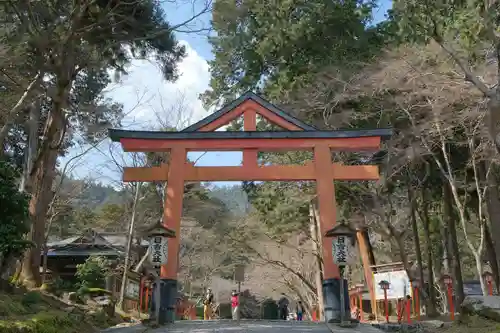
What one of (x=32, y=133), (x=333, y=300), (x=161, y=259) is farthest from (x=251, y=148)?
(x=32, y=133)

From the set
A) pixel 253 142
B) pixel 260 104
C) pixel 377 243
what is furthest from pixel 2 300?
pixel 377 243

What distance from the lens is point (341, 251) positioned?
34.2 ft

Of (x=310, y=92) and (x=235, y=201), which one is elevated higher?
(x=235, y=201)

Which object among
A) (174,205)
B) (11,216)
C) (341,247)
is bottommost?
(341,247)

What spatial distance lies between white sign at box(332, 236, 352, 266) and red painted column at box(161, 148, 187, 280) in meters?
3.62

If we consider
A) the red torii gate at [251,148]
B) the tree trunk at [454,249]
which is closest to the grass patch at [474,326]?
the red torii gate at [251,148]

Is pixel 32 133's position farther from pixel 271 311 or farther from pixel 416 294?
pixel 271 311

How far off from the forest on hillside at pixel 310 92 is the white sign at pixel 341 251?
376cm

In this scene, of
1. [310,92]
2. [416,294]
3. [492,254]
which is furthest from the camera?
[492,254]

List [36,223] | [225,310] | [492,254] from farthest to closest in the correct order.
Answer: [225,310] → [492,254] → [36,223]

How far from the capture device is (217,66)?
18.9m

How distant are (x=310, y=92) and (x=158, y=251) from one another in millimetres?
7909

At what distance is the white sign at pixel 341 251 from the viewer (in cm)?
1039

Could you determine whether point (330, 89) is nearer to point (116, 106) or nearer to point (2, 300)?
point (116, 106)
